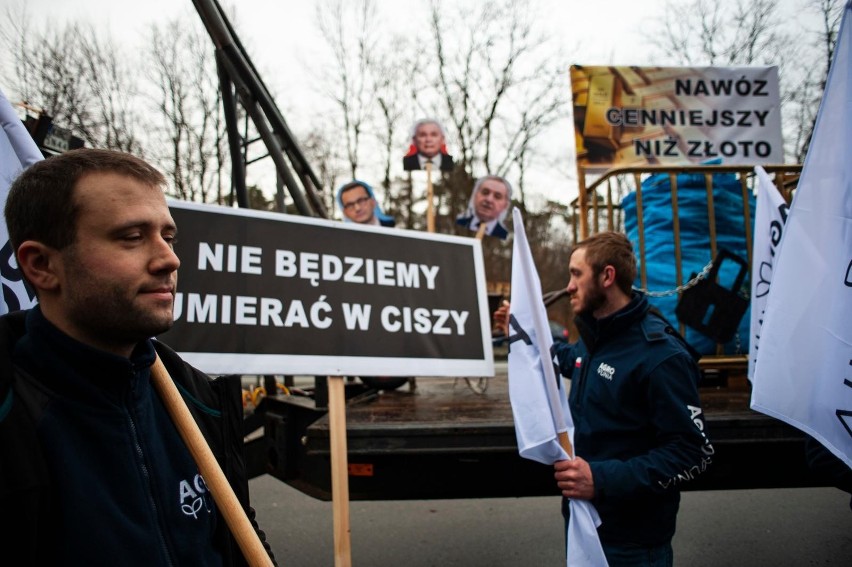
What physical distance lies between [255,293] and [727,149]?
173 inches

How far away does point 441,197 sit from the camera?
2038 cm

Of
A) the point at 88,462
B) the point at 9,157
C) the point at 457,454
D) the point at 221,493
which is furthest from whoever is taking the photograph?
the point at 457,454

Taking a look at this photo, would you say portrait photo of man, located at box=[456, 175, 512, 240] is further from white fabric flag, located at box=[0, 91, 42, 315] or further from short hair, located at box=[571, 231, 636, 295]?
white fabric flag, located at box=[0, 91, 42, 315]

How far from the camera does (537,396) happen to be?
2.14 metres

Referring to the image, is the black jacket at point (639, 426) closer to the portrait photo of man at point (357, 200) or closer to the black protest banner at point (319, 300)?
the black protest banner at point (319, 300)

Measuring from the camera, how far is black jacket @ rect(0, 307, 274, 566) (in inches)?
36.0

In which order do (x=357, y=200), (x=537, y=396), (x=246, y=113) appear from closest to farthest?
1. (x=537, y=396)
2. (x=246, y=113)
3. (x=357, y=200)

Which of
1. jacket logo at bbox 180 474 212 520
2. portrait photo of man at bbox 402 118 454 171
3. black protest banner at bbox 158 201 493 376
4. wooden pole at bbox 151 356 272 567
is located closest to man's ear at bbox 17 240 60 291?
wooden pole at bbox 151 356 272 567

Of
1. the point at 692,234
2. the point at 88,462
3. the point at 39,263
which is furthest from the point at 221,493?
the point at 692,234

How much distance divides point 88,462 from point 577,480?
1575 mm

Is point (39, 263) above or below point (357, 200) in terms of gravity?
below

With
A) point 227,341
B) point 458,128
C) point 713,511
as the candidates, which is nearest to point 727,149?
point 713,511

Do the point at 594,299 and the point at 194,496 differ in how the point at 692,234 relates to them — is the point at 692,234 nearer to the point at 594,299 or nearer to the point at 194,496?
the point at 594,299

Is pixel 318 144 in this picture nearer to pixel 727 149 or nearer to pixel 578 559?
pixel 727 149
